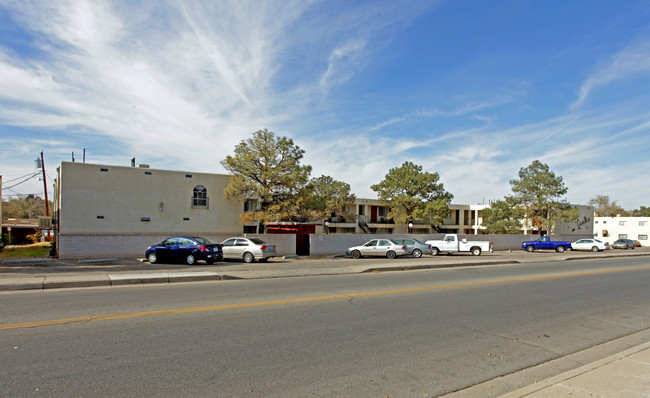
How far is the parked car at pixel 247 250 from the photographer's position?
72.5 feet

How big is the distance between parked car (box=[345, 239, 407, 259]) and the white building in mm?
59096

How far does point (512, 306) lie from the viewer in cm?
938

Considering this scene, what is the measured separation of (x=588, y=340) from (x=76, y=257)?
23.9 meters

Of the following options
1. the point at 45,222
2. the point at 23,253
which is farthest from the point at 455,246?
the point at 45,222

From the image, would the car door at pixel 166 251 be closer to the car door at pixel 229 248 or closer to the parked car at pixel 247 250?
the parked car at pixel 247 250

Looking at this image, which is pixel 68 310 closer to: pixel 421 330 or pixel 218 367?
pixel 218 367

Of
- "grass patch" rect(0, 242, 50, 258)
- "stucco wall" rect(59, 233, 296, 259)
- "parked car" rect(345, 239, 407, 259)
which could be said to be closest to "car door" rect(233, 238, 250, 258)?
"stucco wall" rect(59, 233, 296, 259)

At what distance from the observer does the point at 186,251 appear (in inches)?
774

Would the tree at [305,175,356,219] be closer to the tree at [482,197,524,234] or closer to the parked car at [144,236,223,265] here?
the tree at [482,197,524,234]

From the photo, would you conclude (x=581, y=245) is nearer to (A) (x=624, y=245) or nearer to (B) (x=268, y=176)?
(A) (x=624, y=245)

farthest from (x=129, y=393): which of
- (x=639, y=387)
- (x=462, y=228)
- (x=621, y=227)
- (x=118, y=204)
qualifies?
(x=621, y=227)

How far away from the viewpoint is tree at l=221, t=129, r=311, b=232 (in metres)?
27.7

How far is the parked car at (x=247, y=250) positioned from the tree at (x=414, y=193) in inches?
991

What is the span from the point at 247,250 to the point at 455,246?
16542 millimetres
